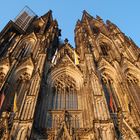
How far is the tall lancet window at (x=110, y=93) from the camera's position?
1591 centimetres

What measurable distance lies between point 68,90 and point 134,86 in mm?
4780

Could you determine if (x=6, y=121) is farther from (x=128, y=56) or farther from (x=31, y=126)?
(x=128, y=56)

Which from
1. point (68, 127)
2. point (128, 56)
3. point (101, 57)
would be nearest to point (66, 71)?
point (101, 57)

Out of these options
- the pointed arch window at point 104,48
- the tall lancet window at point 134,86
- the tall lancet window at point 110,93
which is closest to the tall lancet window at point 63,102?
the tall lancet window at point 110,93

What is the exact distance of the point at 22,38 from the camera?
27188 millimetres

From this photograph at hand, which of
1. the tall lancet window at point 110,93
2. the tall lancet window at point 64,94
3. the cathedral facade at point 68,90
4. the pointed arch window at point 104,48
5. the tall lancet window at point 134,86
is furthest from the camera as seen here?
the pointed arch window at point 104,48

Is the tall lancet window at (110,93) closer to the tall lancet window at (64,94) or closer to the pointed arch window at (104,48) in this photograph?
the tall lancet window at (64,94)

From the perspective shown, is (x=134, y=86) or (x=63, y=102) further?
(x=134, y=86)

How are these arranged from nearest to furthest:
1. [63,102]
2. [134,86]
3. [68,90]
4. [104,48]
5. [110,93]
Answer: [63,102]
[110,93]
[68,90]
[134,86]
[104,48]

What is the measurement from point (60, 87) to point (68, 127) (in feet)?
17.6

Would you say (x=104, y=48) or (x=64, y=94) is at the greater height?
(x=104, y=48)

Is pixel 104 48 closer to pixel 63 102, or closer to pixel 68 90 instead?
pixel 68 90

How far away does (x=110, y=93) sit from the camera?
57.9 ft

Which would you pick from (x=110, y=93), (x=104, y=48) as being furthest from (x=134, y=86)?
(x=104, y=48)
